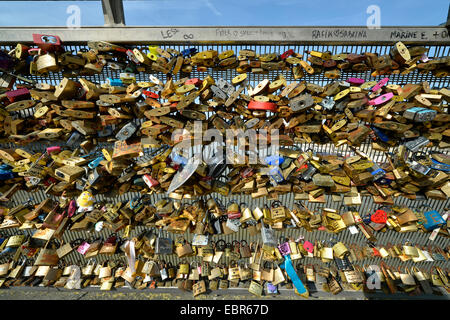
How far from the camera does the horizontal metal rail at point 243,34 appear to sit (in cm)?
277

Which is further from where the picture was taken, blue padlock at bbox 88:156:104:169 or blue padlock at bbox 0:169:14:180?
blue padlock at bbox 0:169:14:180

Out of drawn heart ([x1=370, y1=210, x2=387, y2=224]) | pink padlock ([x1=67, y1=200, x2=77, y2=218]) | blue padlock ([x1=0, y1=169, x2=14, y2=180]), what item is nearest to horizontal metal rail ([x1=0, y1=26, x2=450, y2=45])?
blue padlock ([x1=0, y1=169, x2=14, y2=180])

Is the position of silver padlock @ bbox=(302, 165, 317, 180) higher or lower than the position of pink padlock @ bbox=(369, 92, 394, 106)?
lower

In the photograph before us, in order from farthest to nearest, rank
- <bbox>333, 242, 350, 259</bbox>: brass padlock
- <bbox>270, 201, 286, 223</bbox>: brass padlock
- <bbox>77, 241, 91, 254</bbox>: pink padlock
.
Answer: <bbox>77, 241, 91, 254</bbox>: pink padlock, <bbox>333, 242, 350, 259</bbox>: brass padlock, <bbox>270, 201, 286, 223</bbox>: brass padlock

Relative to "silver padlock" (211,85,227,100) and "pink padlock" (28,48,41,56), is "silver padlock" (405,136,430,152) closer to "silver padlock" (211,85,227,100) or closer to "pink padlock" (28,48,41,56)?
"silver padlock" (211,85,227,100)

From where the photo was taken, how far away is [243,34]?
2826mm

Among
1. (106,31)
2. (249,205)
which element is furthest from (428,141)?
(106,31)

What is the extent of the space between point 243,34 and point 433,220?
458cm

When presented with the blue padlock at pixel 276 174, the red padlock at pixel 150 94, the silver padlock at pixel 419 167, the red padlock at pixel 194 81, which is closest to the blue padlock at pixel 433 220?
the silver padlock at pixel 419 167

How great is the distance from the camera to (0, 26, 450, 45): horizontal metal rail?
2.77 m

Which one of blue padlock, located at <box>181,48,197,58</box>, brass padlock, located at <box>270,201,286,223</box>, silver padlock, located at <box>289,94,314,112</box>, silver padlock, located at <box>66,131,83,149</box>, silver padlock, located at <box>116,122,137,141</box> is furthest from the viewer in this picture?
brass padlock, located at <box>270,201,286,223</box>

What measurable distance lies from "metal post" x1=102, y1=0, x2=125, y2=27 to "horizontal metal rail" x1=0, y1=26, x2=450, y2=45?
108 millimetres

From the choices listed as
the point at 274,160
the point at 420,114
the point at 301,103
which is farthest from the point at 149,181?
the point at 420,114

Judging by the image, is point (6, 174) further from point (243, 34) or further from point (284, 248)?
point (284, 248)
